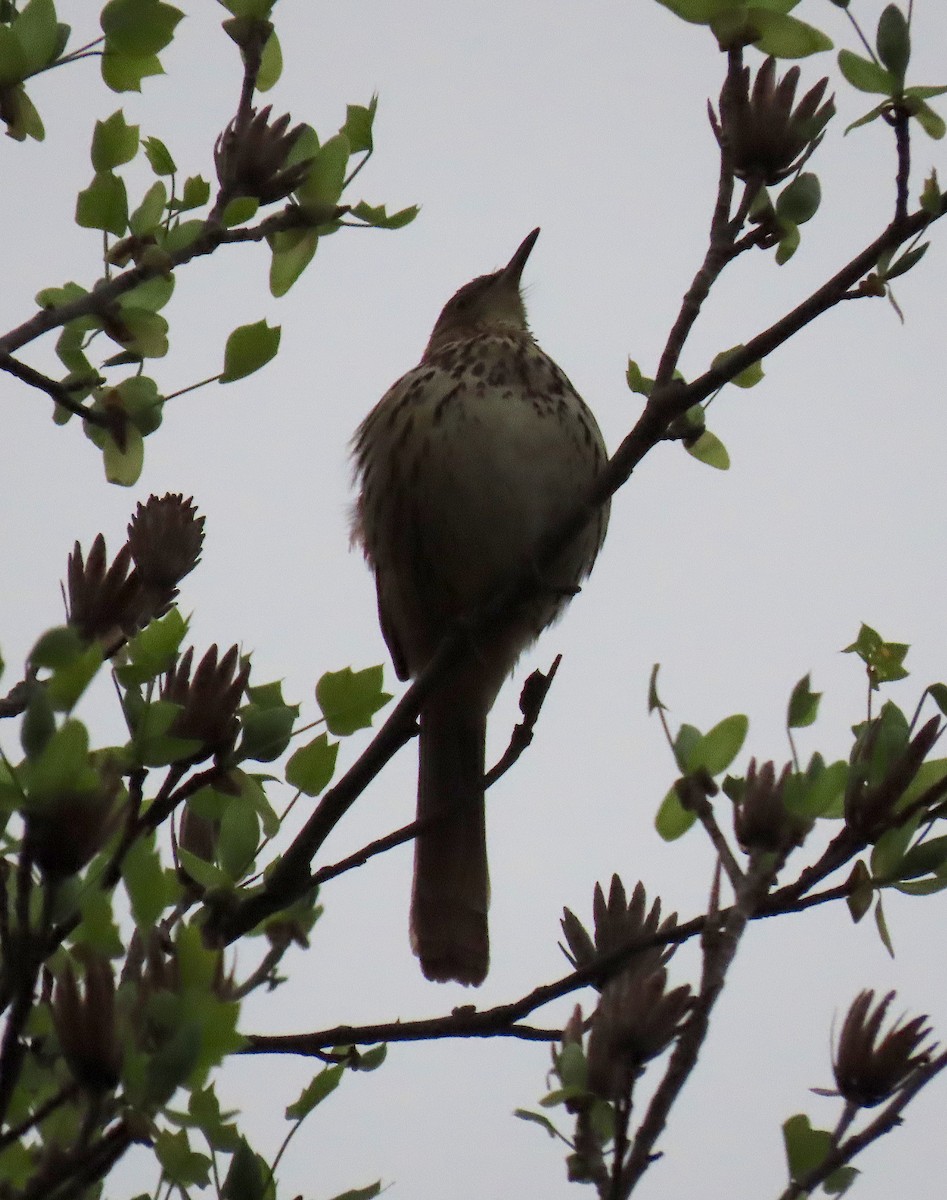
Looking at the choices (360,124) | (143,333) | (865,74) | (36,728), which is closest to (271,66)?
(360,124)

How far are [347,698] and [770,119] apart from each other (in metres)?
1.10

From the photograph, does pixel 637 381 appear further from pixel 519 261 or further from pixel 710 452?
pixel 519 261

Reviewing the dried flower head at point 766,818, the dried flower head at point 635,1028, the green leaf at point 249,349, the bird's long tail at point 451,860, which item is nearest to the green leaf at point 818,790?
the dried flower head at point 766,818

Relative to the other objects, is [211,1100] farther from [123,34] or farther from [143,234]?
[123,34]

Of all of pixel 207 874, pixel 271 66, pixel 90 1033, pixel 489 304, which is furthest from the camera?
pixel 489 304

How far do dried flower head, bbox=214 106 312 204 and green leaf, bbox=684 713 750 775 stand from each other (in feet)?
3.67

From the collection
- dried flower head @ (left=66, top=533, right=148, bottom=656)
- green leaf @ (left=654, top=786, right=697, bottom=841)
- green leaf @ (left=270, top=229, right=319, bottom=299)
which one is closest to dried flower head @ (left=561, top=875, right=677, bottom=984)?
green leaf @ (left=654, top=786, right=697, bottom=841)

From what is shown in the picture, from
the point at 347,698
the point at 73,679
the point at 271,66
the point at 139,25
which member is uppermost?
the point at 271,66

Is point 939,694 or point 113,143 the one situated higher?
point 113,143

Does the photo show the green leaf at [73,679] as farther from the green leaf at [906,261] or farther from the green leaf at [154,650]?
the green leaf at [906,261]

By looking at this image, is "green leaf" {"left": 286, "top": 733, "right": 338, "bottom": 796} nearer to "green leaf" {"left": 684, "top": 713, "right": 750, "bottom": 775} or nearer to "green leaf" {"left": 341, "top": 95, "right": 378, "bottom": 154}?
"green leaf" {"left": 684, "top": 713, "right": 750, "bottom": 775}

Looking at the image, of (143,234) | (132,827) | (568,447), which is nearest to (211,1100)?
(132,827)

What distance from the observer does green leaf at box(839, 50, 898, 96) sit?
2.48 metres

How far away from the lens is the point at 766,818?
2.19 m
